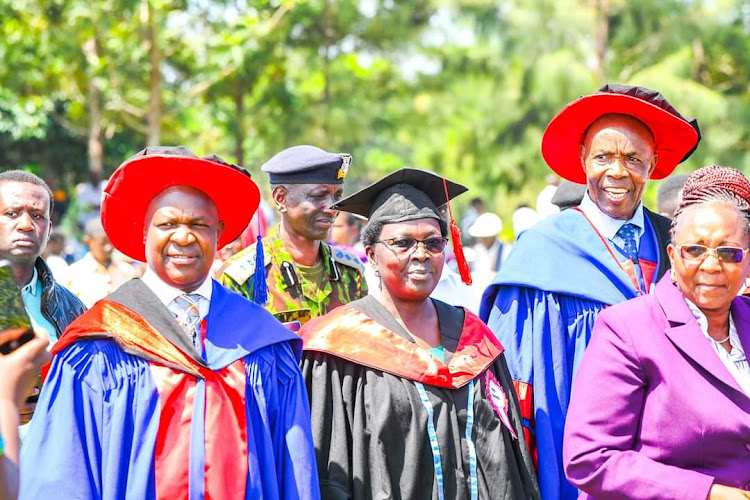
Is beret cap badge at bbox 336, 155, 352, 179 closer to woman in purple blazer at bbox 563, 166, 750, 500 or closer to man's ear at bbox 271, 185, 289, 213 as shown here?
man's ear at bbox 271, 185, 289, 213

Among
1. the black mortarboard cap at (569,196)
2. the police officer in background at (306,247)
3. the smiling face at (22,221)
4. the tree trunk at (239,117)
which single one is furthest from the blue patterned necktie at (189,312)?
the tree trunk at (239,117)

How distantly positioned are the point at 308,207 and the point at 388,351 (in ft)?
5.82

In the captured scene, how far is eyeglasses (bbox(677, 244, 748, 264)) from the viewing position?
3639 millimetres

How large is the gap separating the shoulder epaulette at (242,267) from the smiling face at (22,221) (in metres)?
0.96

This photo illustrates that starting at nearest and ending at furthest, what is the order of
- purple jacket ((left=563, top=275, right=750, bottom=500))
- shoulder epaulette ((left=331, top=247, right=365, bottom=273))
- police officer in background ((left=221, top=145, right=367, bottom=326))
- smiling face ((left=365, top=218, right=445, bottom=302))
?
1. purple jacket ((left=563, top=275, right=750, bottom=500))
2. smiling face ((left=365, top=218, right=445, bottom=302))
3. police officer in background ((left=221, top=145, right=367, bottom=326))
4. shoulder epaulette ((left=331, top=247, right=365, bottom=273))

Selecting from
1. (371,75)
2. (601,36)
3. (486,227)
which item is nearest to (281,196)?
(486,227)

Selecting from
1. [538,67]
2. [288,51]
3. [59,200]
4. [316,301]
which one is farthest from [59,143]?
[316,301]

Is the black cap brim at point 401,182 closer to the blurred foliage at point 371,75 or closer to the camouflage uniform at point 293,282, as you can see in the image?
the camouflage uniform at point 293,282

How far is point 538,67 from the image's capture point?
22.7 meters

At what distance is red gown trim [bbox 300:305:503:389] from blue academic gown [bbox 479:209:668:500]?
34 cm

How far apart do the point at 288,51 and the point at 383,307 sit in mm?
17065

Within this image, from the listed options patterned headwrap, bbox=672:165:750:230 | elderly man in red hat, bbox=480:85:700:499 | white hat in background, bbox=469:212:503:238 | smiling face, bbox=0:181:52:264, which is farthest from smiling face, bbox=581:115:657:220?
white hat in background, bbox=469:212:503:238

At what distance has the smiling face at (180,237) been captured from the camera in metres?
3.93

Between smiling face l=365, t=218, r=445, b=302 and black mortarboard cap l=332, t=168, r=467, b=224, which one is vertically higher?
black mortarboard cap l=332, t=168, r=467, b=224
